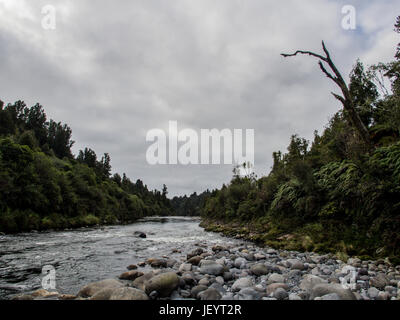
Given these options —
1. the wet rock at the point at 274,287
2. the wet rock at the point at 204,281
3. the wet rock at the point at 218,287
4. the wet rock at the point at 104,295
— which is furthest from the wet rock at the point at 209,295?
the wet rock at the point at 104,295

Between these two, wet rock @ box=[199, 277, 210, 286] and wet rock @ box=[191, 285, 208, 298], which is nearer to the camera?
wet rock @ box=[191, 285, 208, 298]

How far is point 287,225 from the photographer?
11.1m

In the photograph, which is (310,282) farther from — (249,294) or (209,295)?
(209,295)

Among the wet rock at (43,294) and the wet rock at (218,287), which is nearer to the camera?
the wet rock at (43,294)

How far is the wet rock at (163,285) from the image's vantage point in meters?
4.02

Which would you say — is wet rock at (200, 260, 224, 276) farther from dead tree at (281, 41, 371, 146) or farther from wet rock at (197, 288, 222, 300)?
dead tree at (281, 41, 371, 146)

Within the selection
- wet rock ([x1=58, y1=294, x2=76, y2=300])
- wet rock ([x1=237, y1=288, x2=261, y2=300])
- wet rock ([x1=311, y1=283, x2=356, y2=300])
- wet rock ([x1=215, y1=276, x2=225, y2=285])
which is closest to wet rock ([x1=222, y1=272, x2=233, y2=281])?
wet rock ([x1=215, y1=276, x2=225, y2=285])

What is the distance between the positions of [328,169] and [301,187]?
5.12 ft

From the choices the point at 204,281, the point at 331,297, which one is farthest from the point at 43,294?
the point at 331,297

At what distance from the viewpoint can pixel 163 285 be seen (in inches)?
160

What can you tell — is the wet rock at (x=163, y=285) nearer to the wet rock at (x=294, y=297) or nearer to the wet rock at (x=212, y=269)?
the wet rock at (x=212, y=269)

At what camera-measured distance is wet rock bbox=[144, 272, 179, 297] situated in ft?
13.2

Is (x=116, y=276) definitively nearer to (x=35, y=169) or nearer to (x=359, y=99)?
(x=359, y=99)
